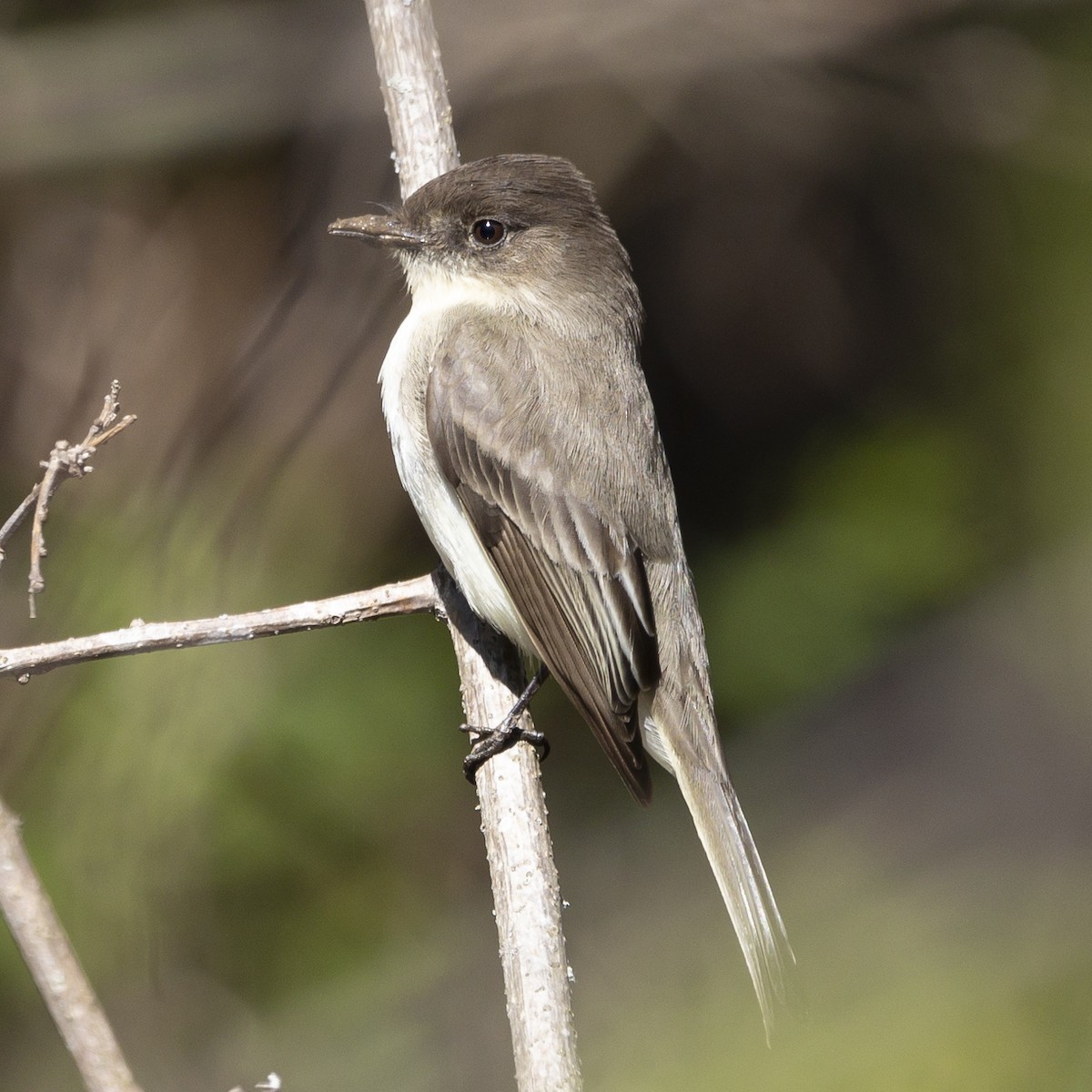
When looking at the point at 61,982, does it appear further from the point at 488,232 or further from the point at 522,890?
the point at 488,232

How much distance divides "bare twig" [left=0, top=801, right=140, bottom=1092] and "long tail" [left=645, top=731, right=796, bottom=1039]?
153 centimetres

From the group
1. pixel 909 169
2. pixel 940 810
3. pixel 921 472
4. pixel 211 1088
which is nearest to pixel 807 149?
pixel 909 169

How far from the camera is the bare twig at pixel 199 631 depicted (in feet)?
7.05

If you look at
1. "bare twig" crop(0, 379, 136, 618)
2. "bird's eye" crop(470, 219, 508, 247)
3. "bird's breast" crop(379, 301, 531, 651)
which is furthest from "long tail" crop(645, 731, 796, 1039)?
"bare twig" crop(0, 379, 136, 618)

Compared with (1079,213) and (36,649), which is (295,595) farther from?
(1079,213)

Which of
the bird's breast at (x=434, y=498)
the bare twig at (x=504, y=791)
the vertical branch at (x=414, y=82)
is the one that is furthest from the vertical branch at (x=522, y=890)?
the vertical branch at (x=414, y=82)

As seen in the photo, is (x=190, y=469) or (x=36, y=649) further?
(x=190, y=469)

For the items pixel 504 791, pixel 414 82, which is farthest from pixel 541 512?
pixel 414 82

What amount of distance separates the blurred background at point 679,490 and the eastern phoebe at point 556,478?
0.59 metres

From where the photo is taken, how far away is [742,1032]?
2.58 meters

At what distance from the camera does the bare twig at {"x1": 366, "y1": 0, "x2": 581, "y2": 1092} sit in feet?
7.39

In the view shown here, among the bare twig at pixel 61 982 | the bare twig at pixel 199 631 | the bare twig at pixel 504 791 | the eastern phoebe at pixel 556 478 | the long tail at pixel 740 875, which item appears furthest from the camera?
the eastern phoebe at pixel 556 478

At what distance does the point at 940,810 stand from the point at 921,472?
1171 mm

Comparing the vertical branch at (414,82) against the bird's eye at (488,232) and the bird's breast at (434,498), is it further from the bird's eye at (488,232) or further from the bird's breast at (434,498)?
the bird's breast at (434,498)
